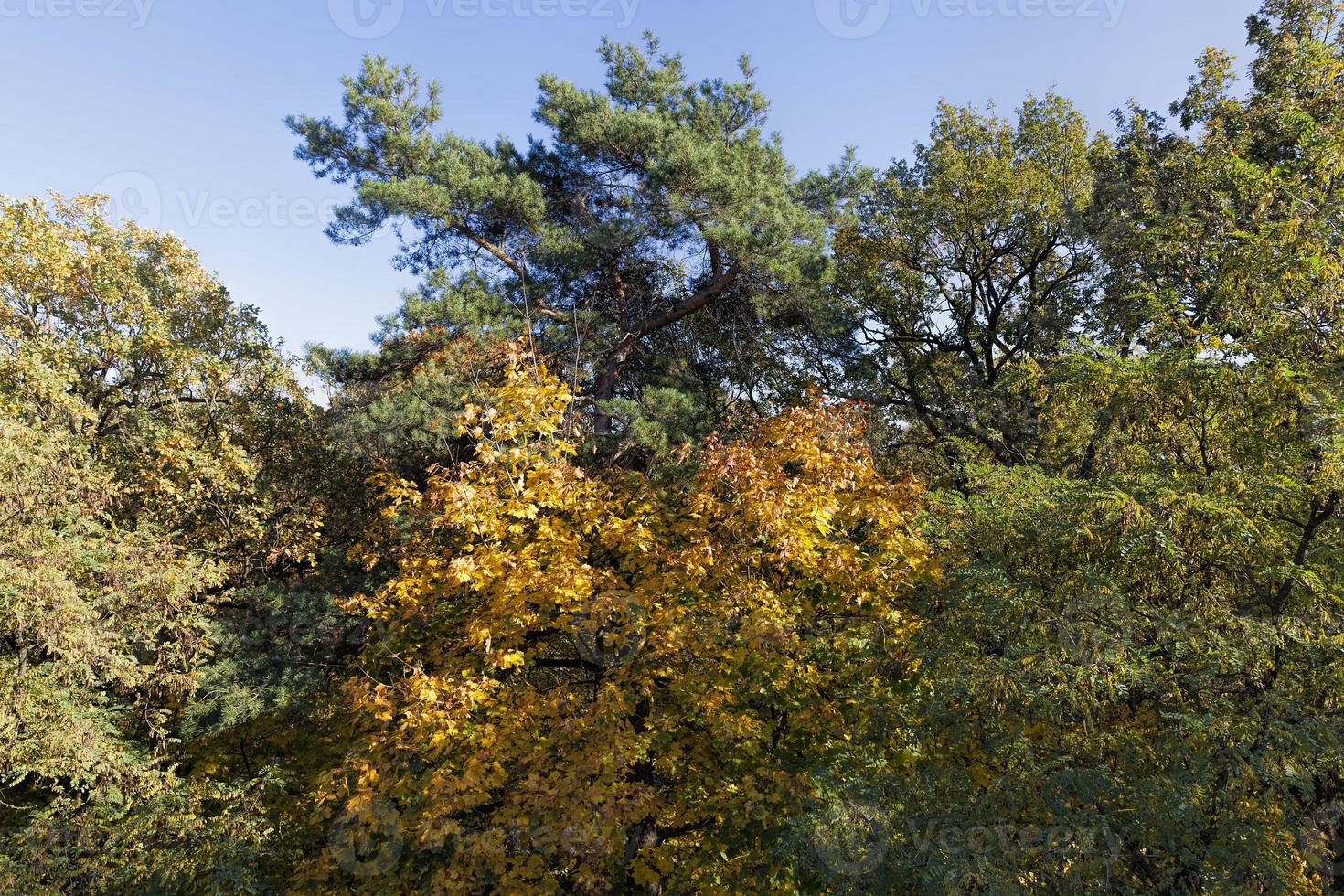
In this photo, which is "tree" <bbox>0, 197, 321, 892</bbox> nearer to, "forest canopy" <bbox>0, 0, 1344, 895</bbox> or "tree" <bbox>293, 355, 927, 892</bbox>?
"forest canopy" <bbox>0, 0, 1344, 895</bbox>

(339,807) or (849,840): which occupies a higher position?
(849,840)

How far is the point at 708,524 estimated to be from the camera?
322 inches

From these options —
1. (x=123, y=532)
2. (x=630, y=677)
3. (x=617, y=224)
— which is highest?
(x=617, y=224)

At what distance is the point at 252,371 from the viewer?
13.4 metres

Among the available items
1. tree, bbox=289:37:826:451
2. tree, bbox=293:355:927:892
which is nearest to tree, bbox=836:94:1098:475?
tree, bbox=289:37:826:451

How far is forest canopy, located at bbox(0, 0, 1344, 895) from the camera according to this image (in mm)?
4609

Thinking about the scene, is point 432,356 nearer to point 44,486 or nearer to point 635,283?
point 635,283

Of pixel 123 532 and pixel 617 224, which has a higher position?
pixel 617 224

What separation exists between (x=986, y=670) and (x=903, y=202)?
12722mm

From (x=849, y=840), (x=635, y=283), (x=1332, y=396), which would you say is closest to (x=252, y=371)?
(x=635, y=283)

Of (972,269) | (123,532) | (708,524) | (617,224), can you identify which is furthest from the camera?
(972,269)

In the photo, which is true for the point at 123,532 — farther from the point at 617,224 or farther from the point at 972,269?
the point at 972,269

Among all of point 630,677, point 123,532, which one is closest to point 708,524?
point 630,677

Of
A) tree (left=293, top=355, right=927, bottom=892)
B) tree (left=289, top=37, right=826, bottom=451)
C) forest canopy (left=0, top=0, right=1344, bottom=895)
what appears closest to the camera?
forest canopy (left=0, top=0, right=1344, bottom=895)
